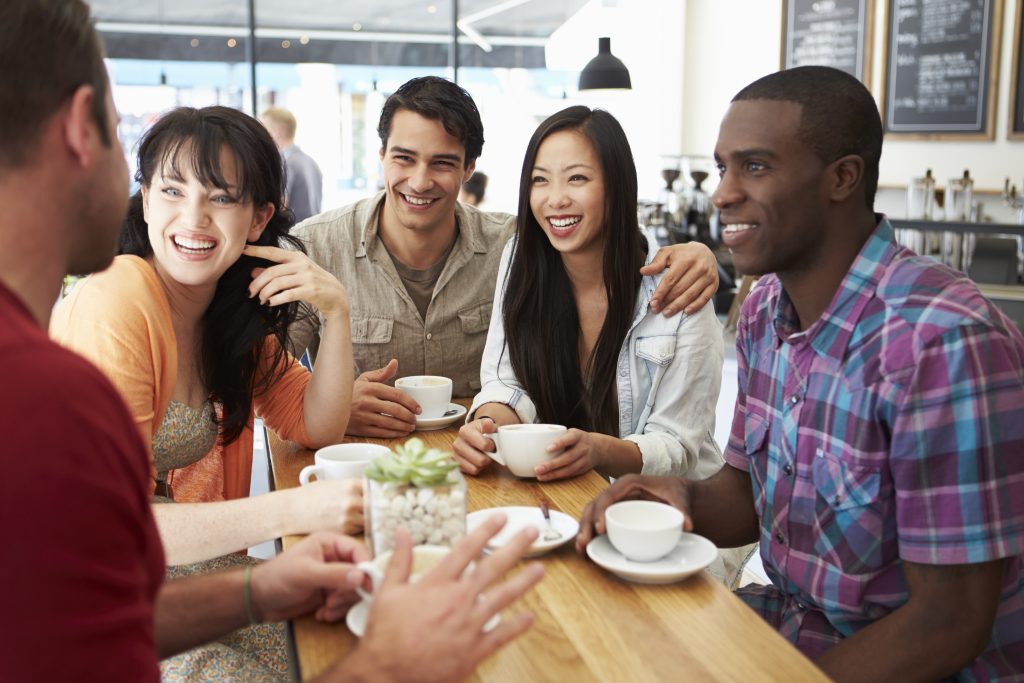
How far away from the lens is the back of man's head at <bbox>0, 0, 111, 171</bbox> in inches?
31.4

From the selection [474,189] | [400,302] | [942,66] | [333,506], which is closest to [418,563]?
[333,506]

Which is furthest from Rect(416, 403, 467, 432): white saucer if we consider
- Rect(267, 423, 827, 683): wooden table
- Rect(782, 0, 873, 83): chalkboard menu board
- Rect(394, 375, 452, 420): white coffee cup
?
Rect(782, 0, 873, 83): chalkboard menu board

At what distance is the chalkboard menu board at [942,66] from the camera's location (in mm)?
5820

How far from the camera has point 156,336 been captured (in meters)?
1.66

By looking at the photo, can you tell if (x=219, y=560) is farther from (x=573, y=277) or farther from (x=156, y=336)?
(x=573, y=277)

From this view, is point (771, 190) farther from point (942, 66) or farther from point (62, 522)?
point (942, 66)

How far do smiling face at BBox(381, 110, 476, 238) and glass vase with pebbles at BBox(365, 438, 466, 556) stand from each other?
148 centimetres

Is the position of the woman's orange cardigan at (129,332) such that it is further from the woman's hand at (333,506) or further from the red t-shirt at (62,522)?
the red t-shirt at (62,522)

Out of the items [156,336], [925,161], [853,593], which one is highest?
[925,161]

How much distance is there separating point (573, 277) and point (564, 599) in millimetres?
1222

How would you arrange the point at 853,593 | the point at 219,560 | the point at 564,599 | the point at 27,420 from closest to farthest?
the point at 27,420
the point at 564,599
the point at 853,593
the point at 219,560

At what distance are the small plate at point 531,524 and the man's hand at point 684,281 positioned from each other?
79 cm

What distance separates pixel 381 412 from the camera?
6.63 ft

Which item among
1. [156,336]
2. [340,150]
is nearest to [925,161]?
[340,150]
